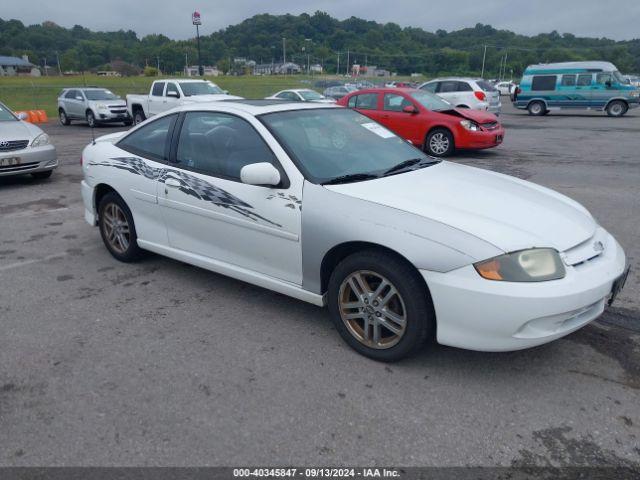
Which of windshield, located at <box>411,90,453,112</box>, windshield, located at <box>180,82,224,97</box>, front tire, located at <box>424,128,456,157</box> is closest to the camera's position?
front tire, located at <box>424,128,456,157</box>

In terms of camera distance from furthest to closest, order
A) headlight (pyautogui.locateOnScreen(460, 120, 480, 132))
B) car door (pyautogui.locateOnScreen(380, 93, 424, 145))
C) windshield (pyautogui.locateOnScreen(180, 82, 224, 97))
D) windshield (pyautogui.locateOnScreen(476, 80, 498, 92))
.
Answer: windshield (pyautogui.locateOnScreen(476, 80, 498, 92)) → windshield (pyautogui.locateOnScreen(180, 82, 224, 97)) → car door (pyautogui.locateOnScreen(380, 93, 424, 145)) → headlight (pyautogui.locateOnScreen(460, 120, 480, 132))

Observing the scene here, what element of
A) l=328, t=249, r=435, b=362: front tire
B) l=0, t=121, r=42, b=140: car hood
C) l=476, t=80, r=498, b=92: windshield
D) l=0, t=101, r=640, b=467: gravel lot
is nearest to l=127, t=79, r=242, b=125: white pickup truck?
l=0, t=121, r=42, b=140: car hood

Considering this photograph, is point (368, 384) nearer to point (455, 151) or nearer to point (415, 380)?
point (415, 380)

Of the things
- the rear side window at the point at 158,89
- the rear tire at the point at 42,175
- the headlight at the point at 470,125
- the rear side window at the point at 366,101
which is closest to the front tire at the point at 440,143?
the headlight at the point at 470,125

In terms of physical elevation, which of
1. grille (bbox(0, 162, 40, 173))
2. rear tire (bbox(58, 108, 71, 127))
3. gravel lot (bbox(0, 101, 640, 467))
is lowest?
rear tire (bbox(58, 108, 71, 127))

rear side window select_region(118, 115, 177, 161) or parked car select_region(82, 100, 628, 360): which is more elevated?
rear side window select_region(118, 115, 177, 161)

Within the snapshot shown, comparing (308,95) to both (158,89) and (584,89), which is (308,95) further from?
(584,89)

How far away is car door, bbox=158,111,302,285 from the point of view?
3459mm

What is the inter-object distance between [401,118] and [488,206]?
8.80 meters

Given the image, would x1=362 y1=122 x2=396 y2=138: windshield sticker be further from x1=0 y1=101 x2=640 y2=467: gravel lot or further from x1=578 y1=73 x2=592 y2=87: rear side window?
x1=578 y1=73 x2=592 y2=87: rear side window

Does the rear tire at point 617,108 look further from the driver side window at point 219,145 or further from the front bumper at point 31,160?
the driver side window at point 219,145

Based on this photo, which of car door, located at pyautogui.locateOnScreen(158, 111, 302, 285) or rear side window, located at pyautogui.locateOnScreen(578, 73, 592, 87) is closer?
car door, located at pyautogui.locateOnScreen(158, 111, 302, 285)

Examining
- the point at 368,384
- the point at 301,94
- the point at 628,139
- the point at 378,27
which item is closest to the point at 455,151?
the point at 628,139

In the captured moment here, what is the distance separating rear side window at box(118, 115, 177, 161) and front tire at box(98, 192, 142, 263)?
0.50 m
